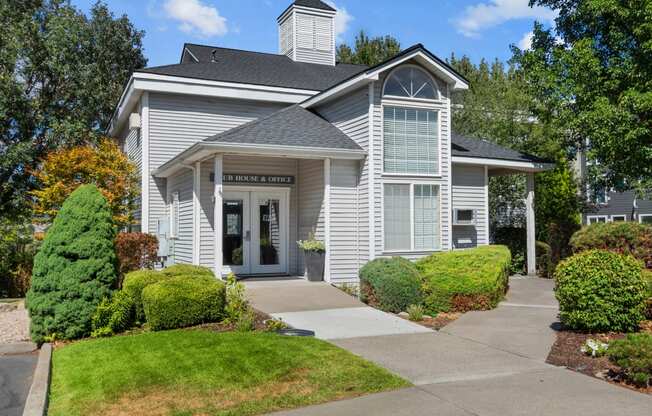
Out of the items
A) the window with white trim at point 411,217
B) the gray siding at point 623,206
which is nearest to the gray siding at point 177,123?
the window with white trim at point 411,217

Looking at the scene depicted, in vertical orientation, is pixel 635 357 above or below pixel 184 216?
below

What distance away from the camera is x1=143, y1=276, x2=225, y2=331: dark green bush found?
9.47 m

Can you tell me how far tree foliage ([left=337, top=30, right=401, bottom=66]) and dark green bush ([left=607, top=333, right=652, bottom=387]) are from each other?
3435 cm

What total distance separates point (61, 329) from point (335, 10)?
62.6 feet

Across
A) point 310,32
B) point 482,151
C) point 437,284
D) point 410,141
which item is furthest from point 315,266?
point 310,32

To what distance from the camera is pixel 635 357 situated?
21.6ft

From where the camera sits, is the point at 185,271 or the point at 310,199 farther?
the point at 310,199

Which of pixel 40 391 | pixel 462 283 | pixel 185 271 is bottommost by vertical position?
pixel 40 391

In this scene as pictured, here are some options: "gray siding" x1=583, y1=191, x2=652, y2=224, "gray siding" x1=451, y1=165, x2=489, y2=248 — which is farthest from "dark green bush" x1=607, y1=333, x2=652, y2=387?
"gray siding" x1=583, y1=191, x2=652, y2=224

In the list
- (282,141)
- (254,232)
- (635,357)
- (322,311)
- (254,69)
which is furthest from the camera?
(254,69)

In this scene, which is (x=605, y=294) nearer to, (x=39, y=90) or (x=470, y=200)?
(x=470, y=200)

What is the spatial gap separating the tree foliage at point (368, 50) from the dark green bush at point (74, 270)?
1252 inches

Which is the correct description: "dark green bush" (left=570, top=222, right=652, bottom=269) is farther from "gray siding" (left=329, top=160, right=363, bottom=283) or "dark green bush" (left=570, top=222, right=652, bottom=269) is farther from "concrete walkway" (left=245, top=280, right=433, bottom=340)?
"concrete walkway" (left=245, top=280, right=433, bottom=340)

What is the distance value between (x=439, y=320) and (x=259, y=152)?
580cm
